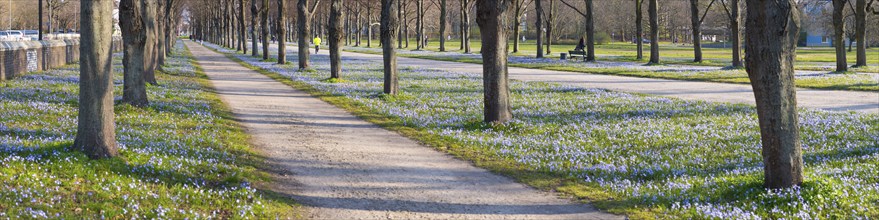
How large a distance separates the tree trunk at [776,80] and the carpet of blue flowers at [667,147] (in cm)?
26

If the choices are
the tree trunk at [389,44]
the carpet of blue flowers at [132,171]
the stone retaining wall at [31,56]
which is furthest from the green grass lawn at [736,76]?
the stone retaining wall at [31,56]

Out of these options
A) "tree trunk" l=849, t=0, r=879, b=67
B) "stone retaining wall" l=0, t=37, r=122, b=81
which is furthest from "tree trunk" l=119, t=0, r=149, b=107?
"tree trunk" l=849, t=0, r=879, b=67

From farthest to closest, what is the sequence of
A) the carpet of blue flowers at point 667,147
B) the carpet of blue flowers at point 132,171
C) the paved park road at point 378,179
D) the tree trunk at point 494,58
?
the tree trunk at point 494,58 → the paved park road at point 378,179 → the carpet of blue flowers at point 667,147 → the carpet of blue flowers at point 132,171

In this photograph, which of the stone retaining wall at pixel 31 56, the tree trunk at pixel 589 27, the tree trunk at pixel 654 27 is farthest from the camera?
the tree trunk at pixel 589 27

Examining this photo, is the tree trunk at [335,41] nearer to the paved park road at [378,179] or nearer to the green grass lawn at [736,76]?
the paved park road at [378,179]

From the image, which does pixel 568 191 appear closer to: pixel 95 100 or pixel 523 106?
pixel 95 100

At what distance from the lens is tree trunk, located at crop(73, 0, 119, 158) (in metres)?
8.10

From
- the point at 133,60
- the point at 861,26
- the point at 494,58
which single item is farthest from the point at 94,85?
the point at 861,26

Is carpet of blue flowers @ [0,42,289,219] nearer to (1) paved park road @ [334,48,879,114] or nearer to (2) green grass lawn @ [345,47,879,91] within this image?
(1) paved park road @ [334,48,879,114]

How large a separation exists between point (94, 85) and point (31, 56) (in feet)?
66.5

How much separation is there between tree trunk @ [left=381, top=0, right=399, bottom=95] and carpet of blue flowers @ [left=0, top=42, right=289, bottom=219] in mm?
6270

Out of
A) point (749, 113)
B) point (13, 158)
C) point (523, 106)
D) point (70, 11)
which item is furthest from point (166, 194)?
point (70, 11)

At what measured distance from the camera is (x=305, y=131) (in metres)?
12.8

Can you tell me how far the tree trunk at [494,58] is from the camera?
13.0 m
